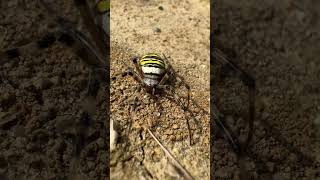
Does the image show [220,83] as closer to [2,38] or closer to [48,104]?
[48,104]

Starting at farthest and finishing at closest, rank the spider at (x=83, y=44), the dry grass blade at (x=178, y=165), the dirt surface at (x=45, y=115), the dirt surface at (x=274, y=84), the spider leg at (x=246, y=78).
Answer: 1. the spider leg at (x=246, y=78)
2. the dirt surface at (x=274, y=84)
3. the spider at (x=83, y=44)
4. the dry grass blade at (x=178, y=165)
5. the dirt surface at (x=45, y=115)

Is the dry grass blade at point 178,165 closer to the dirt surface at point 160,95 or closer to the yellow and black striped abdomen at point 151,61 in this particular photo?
the dirt surface at point 160,95

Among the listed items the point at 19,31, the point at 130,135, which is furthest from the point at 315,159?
the point at 19,31

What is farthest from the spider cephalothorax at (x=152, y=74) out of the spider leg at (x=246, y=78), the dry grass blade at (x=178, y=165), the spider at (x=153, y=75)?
the spider leg at (x=246, y=78)

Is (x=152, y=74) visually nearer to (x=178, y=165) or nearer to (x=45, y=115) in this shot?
(x=178, y=165)

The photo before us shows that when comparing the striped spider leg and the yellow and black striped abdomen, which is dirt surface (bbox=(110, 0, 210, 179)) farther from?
the yellow and black striped abdomen
